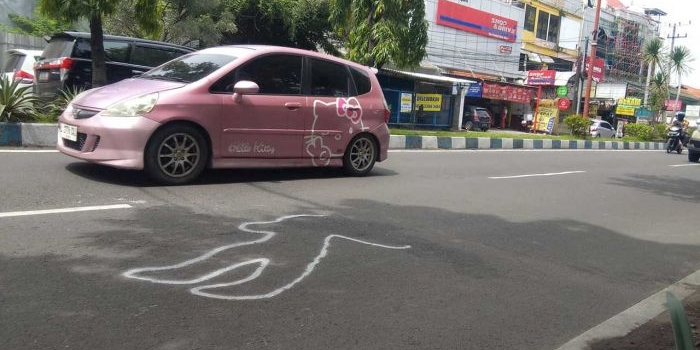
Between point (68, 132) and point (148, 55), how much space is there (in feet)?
15.7

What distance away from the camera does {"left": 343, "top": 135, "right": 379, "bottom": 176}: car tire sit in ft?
27.2

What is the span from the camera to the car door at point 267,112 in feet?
22.5

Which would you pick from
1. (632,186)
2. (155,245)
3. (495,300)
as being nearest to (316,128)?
(155,245)

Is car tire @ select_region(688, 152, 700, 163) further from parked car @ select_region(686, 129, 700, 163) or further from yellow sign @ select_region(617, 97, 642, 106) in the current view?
yellow sign @ select_region(617, 97, 642, 106)

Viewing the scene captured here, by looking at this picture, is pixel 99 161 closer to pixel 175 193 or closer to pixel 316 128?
pixel 175 193

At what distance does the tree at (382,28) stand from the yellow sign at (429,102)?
13.5 ft

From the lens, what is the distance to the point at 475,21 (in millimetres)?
36906

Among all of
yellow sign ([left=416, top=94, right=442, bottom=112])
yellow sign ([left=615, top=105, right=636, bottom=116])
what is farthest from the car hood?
yellow sign ([left=615, top=105, right=636, bottom=116])

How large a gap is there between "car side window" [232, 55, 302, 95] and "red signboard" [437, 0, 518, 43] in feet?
93.3

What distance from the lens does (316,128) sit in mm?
7680

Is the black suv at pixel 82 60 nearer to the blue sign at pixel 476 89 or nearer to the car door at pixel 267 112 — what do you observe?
the car door at pixel 267 112

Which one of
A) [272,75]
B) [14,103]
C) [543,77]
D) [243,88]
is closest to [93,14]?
[14,103]

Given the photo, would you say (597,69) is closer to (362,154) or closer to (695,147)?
(695,147)

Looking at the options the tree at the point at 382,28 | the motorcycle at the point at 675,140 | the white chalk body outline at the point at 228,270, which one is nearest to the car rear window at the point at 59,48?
the white chalk body outline at the point at 228,270
